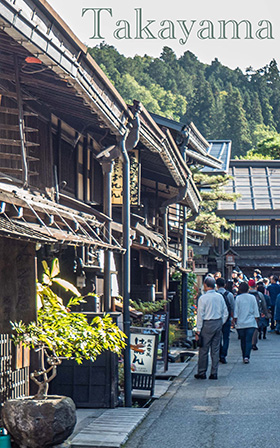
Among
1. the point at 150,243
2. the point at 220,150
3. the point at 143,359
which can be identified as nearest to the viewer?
the point at 143,359

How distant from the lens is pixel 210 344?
15.3 meters

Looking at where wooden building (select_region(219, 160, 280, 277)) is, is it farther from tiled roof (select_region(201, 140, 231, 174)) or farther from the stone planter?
the stone planter

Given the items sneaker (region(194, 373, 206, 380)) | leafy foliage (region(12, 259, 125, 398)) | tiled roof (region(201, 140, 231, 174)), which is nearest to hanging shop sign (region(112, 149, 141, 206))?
sneaker (region(194, 373, 206, 380))

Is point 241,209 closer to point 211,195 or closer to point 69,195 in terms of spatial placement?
point 211,195

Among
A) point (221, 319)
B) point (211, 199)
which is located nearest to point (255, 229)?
point (211, 199)

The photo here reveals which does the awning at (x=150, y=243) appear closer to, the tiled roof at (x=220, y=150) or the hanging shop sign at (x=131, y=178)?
the hanging shop sign at (x=131, y=178)

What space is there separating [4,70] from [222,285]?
1014 centimetres

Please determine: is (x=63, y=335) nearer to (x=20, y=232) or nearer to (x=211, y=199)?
(x=20, y=232)

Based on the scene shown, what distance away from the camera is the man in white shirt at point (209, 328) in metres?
15.1

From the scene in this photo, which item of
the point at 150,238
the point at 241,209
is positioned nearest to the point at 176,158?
the point at 150,238

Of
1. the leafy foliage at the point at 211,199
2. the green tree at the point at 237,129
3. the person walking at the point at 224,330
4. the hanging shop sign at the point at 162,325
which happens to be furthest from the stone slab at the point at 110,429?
the green tree at the point at 237,129

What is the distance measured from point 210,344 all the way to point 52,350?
6.98 meters

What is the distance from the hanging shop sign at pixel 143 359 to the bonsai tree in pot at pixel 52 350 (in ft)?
9.72

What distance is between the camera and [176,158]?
16859mm
